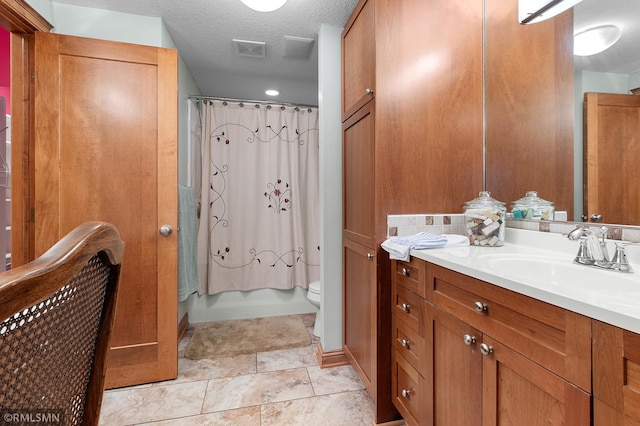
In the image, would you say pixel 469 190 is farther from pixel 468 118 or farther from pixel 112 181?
pixel 112 181

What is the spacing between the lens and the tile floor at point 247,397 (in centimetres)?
145

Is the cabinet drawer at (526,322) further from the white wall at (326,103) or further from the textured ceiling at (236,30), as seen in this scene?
the textured ceiling at (236,30)

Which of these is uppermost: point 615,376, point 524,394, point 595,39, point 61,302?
point 595,39

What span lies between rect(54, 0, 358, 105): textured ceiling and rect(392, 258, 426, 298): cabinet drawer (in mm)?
1583

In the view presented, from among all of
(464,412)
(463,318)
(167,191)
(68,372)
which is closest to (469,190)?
(463,318)

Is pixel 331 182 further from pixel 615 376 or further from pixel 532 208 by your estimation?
pixel 615 376

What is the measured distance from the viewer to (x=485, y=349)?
843 millimetres

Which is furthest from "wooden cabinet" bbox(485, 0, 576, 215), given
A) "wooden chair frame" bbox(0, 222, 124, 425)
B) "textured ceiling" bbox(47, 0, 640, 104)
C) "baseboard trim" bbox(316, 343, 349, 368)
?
"wooden chair frame" bbox(0, 222, 124, 425)

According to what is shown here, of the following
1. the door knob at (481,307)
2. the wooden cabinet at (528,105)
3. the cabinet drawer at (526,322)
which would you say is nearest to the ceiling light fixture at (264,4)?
the wooden cabinet at (528,105)

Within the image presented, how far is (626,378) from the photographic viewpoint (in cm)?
53

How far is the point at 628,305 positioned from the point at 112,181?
7.20 ft

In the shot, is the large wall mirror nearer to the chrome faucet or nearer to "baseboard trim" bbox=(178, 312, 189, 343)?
the chrome faucet

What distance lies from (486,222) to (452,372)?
70cm

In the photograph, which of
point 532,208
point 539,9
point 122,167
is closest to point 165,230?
point 122,167
